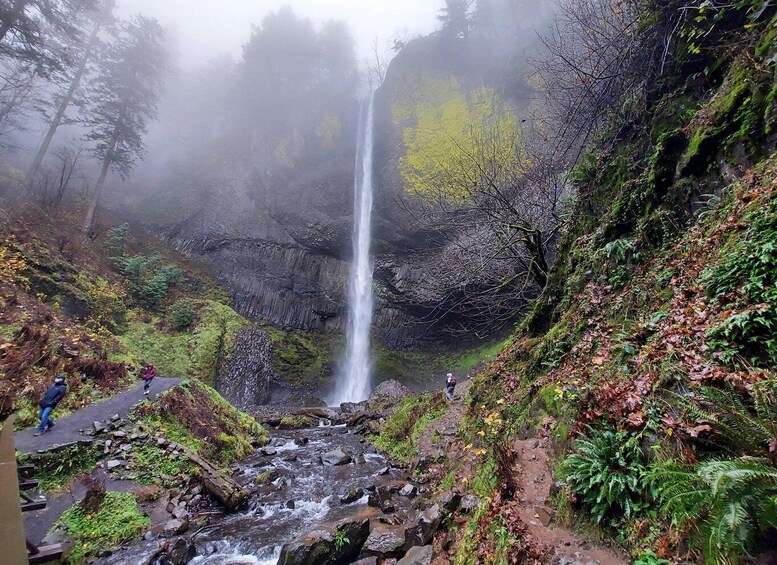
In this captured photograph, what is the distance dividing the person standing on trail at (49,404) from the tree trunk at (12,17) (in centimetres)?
1470

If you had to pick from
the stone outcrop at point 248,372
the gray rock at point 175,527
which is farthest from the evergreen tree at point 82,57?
the gray rock at point 175,527

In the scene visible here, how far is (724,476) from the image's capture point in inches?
84.8

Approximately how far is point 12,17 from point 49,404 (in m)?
15.8

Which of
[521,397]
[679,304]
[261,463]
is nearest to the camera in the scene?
[679,304]

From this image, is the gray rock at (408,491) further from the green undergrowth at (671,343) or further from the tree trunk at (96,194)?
the tree trunk at (96,194)

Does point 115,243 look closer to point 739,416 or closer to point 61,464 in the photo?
point 61,464

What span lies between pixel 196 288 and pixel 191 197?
9.88 metres

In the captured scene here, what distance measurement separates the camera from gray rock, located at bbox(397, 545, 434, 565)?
4695 mm

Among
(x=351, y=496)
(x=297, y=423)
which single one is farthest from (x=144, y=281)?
(x=351, y=496)

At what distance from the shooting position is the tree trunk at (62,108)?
71.8 feet

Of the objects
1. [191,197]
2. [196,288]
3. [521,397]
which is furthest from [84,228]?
[521,397]

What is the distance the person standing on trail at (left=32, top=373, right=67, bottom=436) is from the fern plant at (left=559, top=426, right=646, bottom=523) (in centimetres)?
1028

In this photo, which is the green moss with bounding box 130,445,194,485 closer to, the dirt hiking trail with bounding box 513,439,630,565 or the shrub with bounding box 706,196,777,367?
the dirt hiking trail with bounding box 513,439,630,565

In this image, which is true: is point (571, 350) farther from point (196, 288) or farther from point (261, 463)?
point (196, 288)
